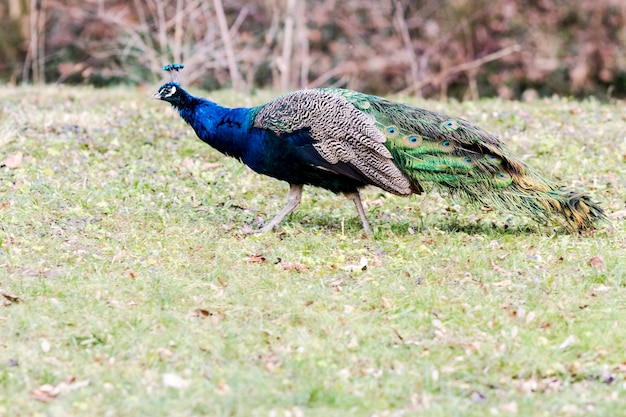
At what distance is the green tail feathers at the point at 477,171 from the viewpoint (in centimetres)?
653

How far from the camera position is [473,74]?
52.5 feet

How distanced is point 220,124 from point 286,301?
6.62 feet

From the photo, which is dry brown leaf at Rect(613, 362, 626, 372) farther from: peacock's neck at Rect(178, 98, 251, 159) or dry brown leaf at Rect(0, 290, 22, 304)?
dry brown leaf at Rect(0, 290, 22, 304)

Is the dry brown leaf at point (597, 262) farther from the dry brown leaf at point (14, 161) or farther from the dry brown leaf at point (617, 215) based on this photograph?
the dry brown leaf at point (14, 161)

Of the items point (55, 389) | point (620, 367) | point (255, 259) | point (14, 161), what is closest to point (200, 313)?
point (255, 259)

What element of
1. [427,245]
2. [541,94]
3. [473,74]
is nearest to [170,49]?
[473,74]

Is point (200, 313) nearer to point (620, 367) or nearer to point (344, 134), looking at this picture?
point (344, 134)

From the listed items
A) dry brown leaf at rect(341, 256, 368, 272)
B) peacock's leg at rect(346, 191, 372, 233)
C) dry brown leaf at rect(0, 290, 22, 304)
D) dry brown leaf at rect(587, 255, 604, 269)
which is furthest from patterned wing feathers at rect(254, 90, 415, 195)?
dry brown leaf at rect(0, 290, 22, 304)

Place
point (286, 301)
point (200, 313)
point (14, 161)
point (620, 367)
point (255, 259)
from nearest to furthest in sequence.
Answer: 1. point (620, 367)
2. point (200, 313)
3. point (286, 301)
4. point (255, 259)
5. point (14, 161)

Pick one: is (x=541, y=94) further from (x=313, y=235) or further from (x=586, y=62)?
(x=313, y=235)

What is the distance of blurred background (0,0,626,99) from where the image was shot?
15789 millimetres

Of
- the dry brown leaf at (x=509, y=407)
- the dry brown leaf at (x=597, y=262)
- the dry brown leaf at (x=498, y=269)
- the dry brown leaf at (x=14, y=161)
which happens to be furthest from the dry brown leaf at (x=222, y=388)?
the dry brown leaf at (x=14, y=161)

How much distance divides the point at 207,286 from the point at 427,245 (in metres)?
1.71

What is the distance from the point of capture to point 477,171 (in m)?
6.60
